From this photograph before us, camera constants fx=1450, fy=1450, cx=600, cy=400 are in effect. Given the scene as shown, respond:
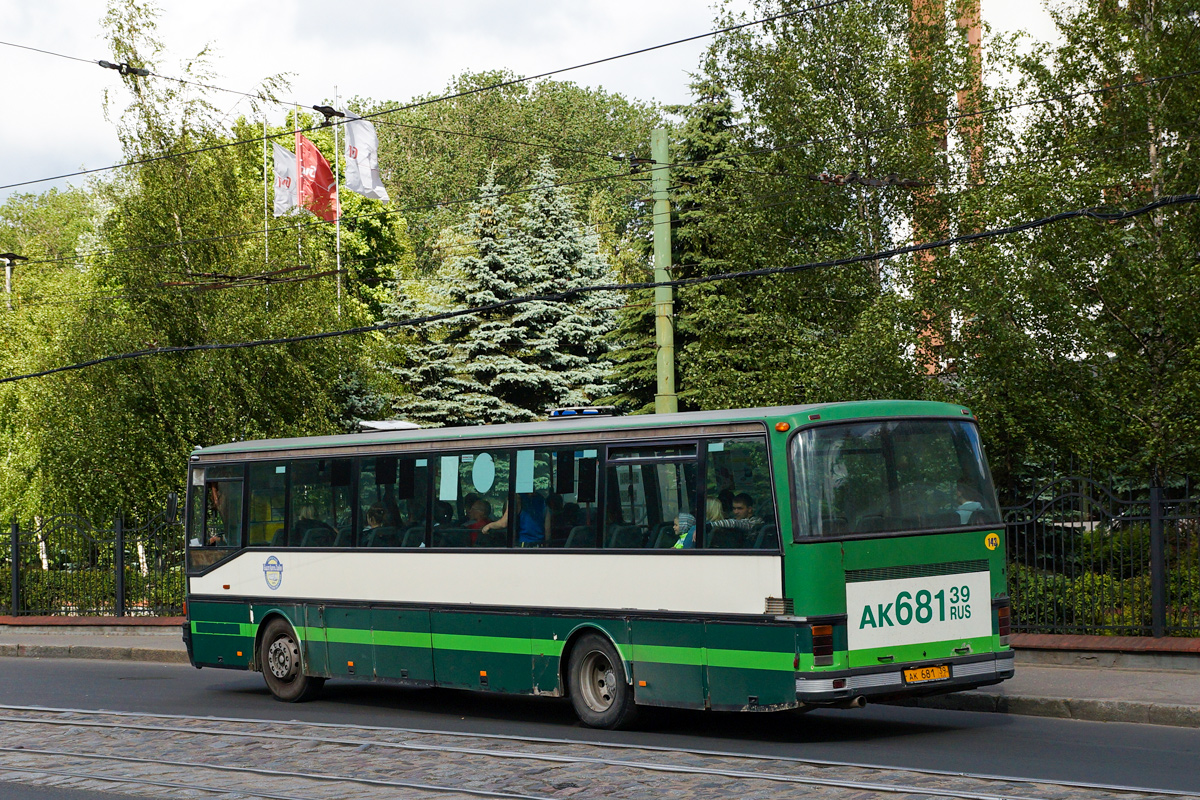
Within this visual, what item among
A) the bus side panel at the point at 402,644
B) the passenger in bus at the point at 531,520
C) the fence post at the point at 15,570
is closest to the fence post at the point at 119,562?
the fence post at the point at 15,570

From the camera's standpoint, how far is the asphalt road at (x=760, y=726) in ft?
32.2

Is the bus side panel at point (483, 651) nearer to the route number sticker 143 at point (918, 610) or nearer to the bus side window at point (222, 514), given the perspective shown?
the route number sticker 143 at point (918, 610)

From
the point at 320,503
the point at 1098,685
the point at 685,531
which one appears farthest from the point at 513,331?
the point at 685,531

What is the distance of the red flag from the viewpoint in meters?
41.4

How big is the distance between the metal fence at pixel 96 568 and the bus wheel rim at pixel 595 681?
45.4ft

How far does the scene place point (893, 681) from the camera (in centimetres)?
1105

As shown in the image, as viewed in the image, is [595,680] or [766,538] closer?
[766,538]

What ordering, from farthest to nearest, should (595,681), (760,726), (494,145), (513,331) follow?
(494,145)
(513,331)
(595,681)
(760,726)

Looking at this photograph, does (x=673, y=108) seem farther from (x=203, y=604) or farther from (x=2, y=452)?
(x=2, y=452)

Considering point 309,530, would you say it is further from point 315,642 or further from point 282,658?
point 282,658

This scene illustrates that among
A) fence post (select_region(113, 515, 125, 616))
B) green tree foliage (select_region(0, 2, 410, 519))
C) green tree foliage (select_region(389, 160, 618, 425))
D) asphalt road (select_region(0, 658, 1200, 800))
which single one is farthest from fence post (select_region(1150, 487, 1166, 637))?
green tree foliage (select_region(389, 160, 618, 425))

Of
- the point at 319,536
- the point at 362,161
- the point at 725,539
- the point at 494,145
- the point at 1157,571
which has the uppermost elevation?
the point at 494,145

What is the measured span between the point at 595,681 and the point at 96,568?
54.2 feet

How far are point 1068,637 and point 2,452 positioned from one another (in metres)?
36.9
